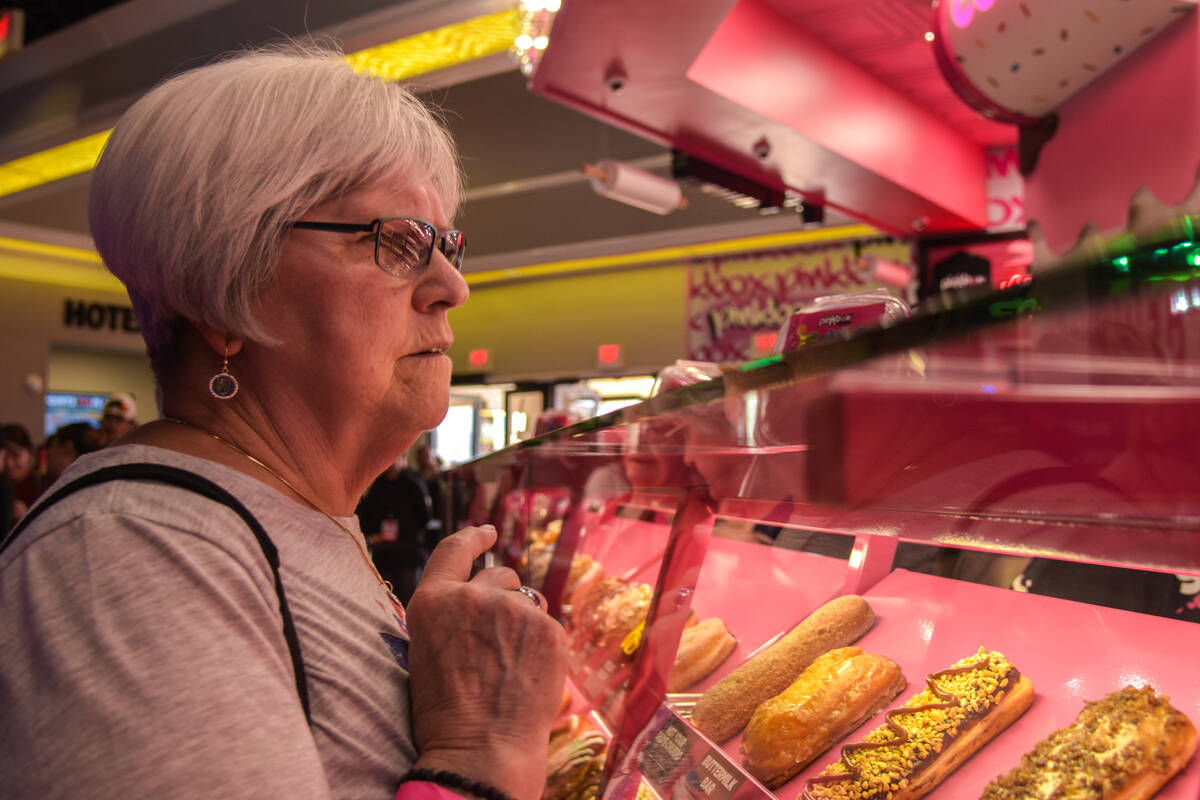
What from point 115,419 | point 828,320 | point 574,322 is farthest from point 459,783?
point 574,322

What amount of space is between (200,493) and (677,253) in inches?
406

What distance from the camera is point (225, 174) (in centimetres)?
86

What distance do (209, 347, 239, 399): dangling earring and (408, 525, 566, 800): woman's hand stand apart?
0.30 metres

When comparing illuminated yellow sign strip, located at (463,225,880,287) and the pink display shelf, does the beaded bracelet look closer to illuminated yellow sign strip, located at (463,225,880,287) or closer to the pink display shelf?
the pink display shelf

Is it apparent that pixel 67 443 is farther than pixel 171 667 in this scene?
Yes

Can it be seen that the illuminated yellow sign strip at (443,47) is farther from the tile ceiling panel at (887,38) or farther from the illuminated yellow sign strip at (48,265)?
the illuminated yellow sign strip at (48,265)

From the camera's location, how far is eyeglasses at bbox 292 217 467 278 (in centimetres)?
93

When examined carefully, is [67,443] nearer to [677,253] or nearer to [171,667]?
[171,667]

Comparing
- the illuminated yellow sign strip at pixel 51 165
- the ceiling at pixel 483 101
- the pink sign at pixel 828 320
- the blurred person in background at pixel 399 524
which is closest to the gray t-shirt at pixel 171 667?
the pink sign at pixel 828 320

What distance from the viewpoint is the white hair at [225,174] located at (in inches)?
33.8

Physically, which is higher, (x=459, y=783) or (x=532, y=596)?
(x=532, y=596)

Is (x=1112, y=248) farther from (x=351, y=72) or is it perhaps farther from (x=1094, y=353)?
(x=351, y=72)

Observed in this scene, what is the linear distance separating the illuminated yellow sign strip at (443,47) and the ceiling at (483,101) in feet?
0.33

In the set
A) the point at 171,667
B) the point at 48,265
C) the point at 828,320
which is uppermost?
the point at 48,265
